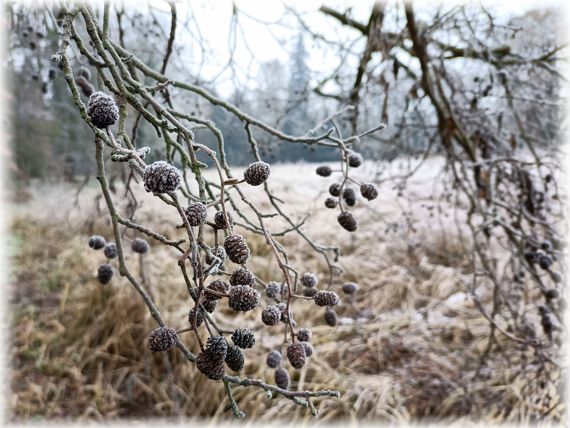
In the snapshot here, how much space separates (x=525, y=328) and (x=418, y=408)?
0.80 m

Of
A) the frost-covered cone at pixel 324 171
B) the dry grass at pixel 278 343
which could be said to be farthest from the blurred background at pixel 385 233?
the frost-covered cone at pixel 324 171

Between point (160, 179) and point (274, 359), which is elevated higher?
point (160, 179)

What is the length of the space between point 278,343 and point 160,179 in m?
1.97

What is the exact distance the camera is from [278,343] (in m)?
2.22

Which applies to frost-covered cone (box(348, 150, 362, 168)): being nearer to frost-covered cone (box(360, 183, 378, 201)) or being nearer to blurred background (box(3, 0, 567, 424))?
frost-covered cone (box(360, 183, 378, 201))

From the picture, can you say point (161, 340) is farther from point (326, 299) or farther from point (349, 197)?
point (349, 197)

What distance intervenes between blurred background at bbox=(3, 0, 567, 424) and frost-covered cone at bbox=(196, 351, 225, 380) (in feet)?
2.38

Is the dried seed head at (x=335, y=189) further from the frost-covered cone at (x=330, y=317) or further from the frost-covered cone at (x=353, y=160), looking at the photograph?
the frost-covered cone at (x=330, y=317)

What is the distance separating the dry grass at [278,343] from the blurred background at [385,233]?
1cm

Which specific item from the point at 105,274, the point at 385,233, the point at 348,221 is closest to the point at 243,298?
the point at 348,221

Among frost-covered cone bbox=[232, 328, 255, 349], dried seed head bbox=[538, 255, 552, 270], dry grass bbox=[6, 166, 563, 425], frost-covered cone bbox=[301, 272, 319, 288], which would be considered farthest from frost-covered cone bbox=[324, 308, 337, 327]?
dry grass bbox=[6, 166, 563, 425]

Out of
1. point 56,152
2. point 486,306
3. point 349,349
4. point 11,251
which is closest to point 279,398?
point 349,349

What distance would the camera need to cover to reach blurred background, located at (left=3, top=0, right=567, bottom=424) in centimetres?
147

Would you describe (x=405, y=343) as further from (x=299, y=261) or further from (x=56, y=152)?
(x=56, y=152)
